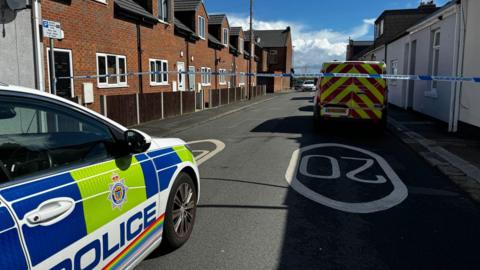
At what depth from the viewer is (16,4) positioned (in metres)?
7.90

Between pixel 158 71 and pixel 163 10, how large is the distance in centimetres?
376

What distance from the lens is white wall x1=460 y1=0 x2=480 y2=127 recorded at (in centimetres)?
1041

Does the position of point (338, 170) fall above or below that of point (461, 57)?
below

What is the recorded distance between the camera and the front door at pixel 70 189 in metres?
2.02

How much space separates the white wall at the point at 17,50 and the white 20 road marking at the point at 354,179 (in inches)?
235

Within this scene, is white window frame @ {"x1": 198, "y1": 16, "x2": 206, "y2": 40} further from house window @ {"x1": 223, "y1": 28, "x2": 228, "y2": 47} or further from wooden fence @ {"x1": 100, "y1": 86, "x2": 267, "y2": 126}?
house window @ {"x1": 223, "y1": 28, "x2": 228, "y2": 47}

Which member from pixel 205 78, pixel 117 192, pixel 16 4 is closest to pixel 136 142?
pixel 117 192

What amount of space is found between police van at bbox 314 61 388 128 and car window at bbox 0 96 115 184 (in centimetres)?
906

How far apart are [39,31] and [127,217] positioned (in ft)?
24.7

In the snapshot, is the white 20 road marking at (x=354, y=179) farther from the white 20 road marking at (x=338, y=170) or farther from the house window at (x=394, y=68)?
the house window at (x=394, y=68)

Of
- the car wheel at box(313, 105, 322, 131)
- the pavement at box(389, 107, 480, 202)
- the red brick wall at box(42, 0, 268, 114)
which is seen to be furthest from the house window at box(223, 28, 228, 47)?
the car wheel at box(313, 105, 322, 131)

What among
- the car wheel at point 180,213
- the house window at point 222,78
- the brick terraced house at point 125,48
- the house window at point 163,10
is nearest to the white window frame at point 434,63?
the brick terraced house at point 125,48

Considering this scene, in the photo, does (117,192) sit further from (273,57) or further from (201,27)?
(273,57)

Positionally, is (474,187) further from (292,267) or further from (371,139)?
(371,139)
